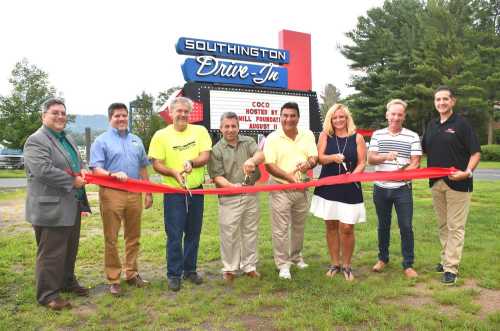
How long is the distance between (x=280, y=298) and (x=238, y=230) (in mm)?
926

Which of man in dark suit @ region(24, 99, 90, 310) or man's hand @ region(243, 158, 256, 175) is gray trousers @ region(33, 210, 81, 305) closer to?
man in dark suit @ region(24, 99, 90, 310)

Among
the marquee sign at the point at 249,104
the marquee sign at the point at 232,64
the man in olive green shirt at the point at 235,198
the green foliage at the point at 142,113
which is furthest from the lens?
the green foliage at the point at 142,113

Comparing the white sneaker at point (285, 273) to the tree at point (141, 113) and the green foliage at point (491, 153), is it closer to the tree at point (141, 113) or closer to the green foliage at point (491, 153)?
the green foliage at point (491, 153)

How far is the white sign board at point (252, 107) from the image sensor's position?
39.2ft

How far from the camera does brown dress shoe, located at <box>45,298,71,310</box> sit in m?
3.84

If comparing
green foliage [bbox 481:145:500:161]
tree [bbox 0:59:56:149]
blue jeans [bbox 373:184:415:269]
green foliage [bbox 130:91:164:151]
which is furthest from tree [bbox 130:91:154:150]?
blue jeans [bbox 373:184:415:269]

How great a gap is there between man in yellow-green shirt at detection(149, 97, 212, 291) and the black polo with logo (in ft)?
8.04

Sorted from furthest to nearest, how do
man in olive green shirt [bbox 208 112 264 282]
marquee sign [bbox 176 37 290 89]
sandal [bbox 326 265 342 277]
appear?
1. marquee sign [bbox 176 37 290 89]
2. sandal [bbox 326 265 342 277]
3. man in olive green shirt [bbox 208 112 264 282]

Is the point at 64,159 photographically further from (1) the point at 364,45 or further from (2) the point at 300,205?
(1) the point at 364,45

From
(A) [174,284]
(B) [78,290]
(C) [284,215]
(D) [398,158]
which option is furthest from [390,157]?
(B) [78,290]

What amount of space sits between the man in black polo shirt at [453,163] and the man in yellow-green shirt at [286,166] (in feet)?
4.42

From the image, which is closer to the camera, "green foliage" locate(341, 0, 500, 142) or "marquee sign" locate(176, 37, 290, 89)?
"marquee sign" locate(176, 37, 290, 89)

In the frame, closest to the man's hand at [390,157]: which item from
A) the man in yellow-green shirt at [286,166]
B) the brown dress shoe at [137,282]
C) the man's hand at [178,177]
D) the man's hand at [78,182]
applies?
the man in yellow-green shirt at [286,166]

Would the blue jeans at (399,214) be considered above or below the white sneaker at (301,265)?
above
